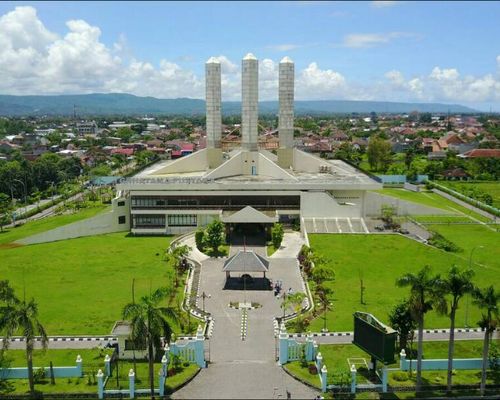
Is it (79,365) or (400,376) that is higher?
(79,365)

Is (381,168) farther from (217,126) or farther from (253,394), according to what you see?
(253,394)

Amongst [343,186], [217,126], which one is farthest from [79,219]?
[343,186]

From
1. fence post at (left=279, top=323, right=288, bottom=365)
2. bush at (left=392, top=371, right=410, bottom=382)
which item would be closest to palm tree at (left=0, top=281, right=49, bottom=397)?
fence post at (left=279, top=323, right=288, bottom=365)

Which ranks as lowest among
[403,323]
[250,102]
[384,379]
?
[384,379]

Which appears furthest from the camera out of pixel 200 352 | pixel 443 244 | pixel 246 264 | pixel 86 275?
pixel 443 244

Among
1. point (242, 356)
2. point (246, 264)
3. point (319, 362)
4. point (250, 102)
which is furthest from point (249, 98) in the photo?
point (319, 362)

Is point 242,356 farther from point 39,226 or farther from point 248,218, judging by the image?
point 39,226

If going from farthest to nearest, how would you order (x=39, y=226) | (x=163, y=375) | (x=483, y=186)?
1. (x=483, y=186)
2. (x=39, y=226)
3. (x=163, y=375)

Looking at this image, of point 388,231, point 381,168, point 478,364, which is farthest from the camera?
point 381,168
